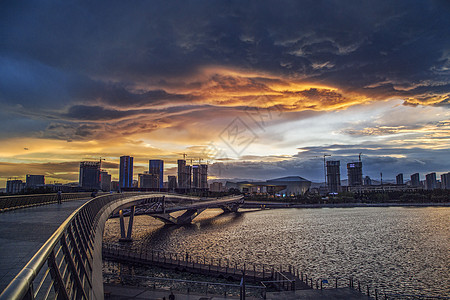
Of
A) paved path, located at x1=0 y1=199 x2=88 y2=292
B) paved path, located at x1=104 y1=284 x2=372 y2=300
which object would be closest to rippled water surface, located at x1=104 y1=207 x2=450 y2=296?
paved path, located at x1=104 y1=284 x2=372 y2=300

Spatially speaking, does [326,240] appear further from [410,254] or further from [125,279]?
[125,279]

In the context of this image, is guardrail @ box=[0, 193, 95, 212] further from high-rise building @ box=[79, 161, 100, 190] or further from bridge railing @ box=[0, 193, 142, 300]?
high-rise building @ box=[79, 161, 100, 190]

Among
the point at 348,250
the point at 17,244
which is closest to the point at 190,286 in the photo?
the point at 17,244

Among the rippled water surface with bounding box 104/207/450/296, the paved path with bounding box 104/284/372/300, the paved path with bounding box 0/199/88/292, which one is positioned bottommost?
the rippled water surface with bounding box 104/207/450/296

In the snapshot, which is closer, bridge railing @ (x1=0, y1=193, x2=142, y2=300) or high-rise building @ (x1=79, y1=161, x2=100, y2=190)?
bridge railing @ (x1=0, y1=193, x2=142, y2=300)

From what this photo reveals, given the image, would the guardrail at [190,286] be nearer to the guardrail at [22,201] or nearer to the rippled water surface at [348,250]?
the rippled water surface at [348,250]

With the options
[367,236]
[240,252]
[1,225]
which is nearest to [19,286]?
[1,225]

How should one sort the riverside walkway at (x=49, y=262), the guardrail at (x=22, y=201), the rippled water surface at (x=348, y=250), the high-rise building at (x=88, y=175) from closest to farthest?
the riverside walkway at (x=49, y=262)
the guardrail at (x=22, y=201)
the rippled water surface at (x=348, y=250)
the high-rise building at (x=88, y=175)

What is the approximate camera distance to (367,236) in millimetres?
64750

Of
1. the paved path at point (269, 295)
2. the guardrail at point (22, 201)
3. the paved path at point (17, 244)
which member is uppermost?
the guardrail at point (22, 201)

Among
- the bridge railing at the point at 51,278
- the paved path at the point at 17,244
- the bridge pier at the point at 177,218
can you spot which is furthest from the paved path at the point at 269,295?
the bridge pier at the point at 177,218

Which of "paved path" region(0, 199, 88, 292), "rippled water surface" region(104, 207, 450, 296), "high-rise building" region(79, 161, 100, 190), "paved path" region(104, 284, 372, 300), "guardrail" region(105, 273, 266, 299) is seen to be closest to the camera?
"paved path" region(0, 199, 88, 292)

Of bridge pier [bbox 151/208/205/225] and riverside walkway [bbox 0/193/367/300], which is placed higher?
riverside walkway [bbox 0/193/367/300]

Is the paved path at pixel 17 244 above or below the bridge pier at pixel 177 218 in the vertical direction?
above
